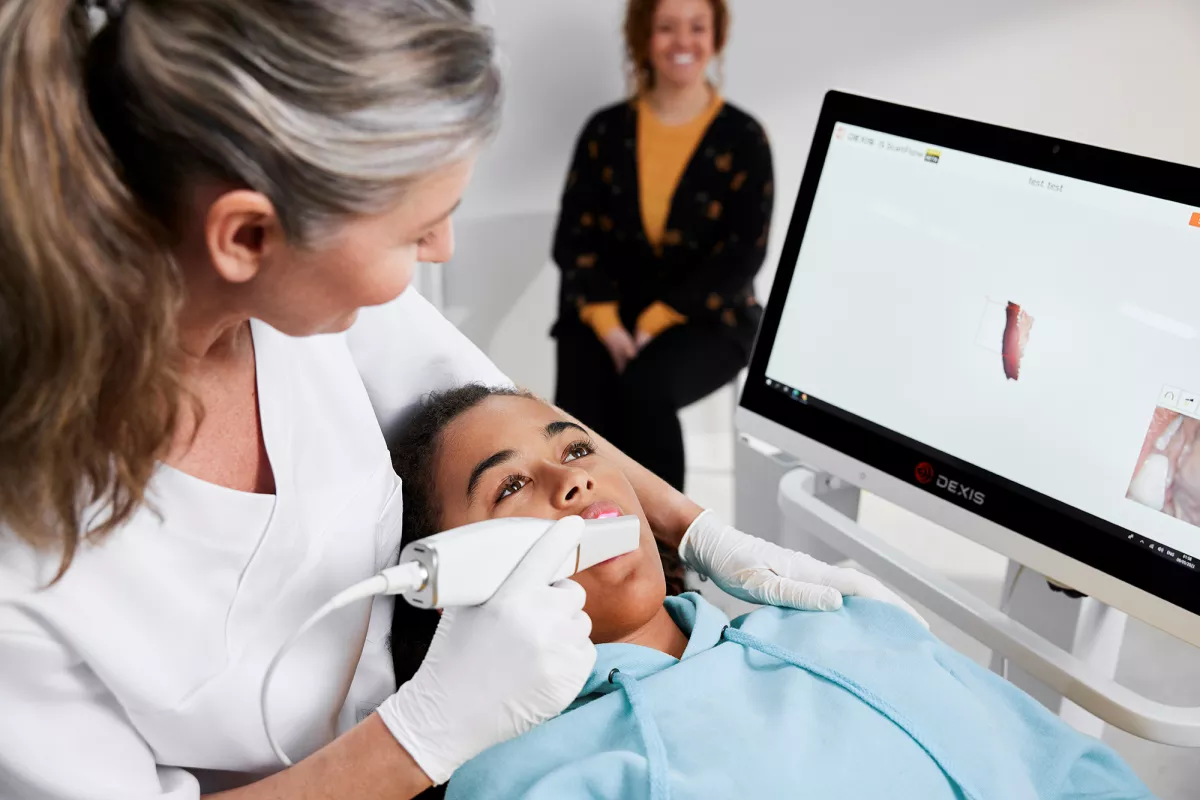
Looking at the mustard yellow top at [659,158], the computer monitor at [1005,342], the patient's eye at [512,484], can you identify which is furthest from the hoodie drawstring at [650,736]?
the mustard yellow top at [659,158]

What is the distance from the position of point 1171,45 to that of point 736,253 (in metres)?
1.45

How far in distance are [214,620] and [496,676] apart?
258 millimetres

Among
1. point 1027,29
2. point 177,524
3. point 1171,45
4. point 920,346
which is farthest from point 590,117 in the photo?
point 177,524

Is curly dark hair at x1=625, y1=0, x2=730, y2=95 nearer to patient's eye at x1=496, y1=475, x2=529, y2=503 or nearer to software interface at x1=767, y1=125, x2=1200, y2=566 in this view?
software interface at x1=767, y1=125, x2=1200, y2=566

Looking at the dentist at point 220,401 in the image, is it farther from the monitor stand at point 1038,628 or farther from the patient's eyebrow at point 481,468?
the monitor stand at point 1038,628

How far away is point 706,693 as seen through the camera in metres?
1.08

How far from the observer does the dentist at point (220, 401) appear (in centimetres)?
70

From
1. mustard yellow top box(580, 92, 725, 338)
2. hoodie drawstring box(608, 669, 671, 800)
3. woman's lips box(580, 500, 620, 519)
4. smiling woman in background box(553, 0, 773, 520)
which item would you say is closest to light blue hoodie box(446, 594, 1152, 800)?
hoodie drawstring box(608, 669, 671, 800)

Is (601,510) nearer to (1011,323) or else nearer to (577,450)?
(577,450)

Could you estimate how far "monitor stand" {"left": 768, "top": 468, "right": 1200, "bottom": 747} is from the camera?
3.65ft

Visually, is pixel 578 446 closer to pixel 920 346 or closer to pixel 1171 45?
pixel 920 346

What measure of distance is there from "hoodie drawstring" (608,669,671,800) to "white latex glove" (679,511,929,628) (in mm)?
238

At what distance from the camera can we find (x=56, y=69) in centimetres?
68

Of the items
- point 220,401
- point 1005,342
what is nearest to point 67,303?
point 220,401
